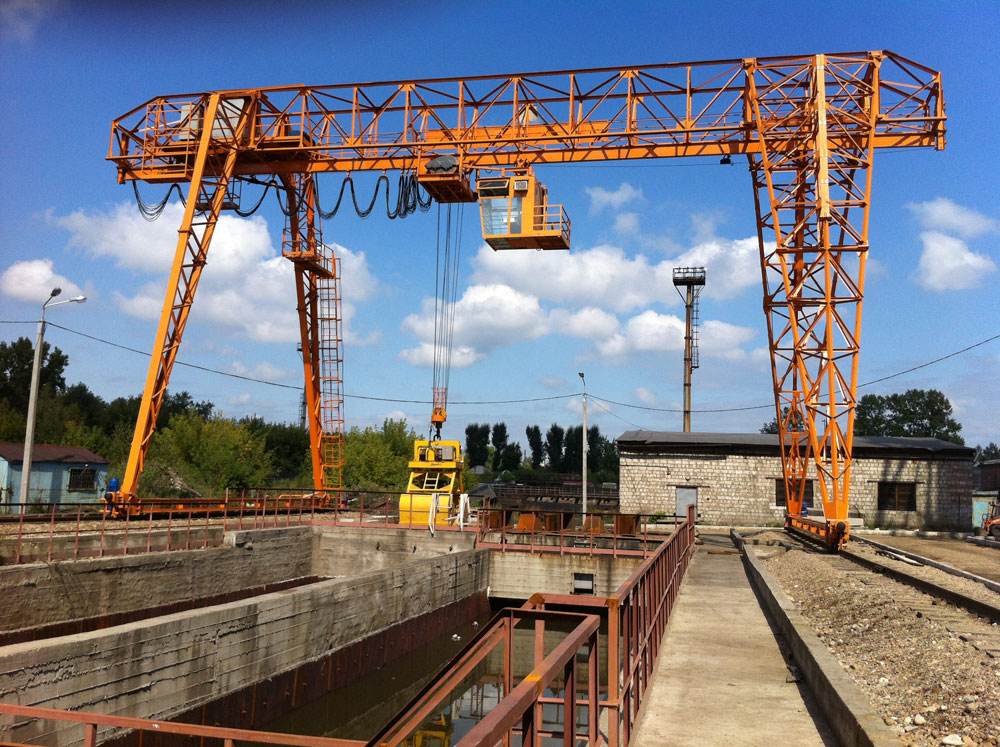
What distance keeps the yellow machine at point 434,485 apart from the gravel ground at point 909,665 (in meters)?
14.5

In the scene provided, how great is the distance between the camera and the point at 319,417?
2978 cm

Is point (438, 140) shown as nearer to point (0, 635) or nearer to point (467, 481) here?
point (0, 635)

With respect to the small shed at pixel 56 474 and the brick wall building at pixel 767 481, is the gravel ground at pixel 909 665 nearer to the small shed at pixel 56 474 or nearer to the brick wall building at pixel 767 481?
the brick wall building at pixel 767 481

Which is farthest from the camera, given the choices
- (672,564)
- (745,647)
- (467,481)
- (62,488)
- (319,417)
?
(467,481)

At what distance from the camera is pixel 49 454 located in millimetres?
34438

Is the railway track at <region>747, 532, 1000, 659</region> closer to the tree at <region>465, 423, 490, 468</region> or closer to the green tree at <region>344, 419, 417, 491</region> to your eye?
the green tree at <region>344, 419, 417, 491</region>

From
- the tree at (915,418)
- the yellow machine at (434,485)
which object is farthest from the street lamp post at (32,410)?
the tree at (915,418)

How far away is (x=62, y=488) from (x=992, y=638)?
118ft

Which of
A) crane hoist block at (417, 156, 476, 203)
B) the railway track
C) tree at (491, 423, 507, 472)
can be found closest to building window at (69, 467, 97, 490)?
crane hoist block at (417, 156, 476, 203)

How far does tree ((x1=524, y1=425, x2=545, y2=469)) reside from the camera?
12238 centimetres

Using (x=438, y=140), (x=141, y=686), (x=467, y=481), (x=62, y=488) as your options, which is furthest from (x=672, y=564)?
(x=467, y=481)

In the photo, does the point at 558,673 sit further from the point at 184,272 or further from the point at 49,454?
the point at 49,454

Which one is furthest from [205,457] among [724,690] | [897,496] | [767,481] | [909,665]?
[909,665]

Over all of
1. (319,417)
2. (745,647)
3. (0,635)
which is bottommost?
(0,635)
